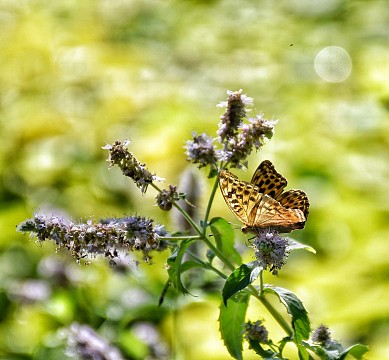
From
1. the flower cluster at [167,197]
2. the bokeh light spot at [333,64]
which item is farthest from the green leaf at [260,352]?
the bokeh light spot at [333,64]

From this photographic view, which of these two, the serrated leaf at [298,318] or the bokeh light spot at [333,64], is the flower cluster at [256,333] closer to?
the serrated leaf at [298,318]

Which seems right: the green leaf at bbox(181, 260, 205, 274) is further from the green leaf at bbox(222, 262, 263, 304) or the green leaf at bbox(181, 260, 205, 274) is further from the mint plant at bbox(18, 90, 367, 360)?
the green leaf at bbox(222, 262, 263, 304)

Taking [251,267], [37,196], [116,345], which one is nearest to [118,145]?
[251,267]

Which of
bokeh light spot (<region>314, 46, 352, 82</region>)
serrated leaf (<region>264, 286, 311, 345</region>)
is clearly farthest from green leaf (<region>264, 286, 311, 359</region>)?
bokeh light spot (<region>314, 46, 352, 82</region>)

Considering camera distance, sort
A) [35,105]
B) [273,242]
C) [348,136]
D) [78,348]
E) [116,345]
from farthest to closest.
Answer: [35,105] → [348,136] → [116,345] → [78,348] → [273,242]

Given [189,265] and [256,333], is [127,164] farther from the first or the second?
[256,333]

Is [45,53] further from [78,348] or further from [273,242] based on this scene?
[273,242]
